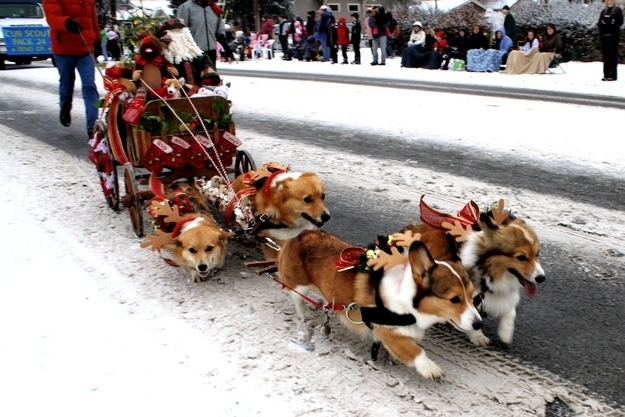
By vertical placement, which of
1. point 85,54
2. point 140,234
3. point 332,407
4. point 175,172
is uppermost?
point 85,54

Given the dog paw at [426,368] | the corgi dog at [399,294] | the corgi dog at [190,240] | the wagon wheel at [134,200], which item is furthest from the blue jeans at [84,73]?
the dog paw at [426,368]

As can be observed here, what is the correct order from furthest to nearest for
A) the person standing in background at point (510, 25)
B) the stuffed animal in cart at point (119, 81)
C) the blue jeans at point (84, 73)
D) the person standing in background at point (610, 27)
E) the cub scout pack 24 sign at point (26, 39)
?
the cub scout pack 24 sign at point (26, 39), the person standing in background at point (510, 25), the person standing in background at point (610, 27), the blue jeans at point (84, 73), the stuffed animal in cart at point (119, 81)

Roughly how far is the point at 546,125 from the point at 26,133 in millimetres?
9282

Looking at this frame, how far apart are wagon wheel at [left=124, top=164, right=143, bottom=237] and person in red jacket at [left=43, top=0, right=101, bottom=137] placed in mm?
2660

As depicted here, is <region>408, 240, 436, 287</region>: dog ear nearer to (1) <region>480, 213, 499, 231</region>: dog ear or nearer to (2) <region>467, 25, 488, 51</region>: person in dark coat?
(1) <region>480, 213, 499, 231</region>: dog ear

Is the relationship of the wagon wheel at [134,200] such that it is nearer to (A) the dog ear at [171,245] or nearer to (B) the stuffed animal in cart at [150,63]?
(B) the stuffed animal in cart at [150,63]

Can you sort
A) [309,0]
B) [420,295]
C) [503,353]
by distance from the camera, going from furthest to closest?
[309,0] → [503,353] → [420,295]

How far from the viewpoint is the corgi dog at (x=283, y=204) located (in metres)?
4.89

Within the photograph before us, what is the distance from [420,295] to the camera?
3273 millimetres

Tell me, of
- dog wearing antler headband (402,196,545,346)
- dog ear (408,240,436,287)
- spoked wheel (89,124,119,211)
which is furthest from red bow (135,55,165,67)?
dog ear (408,240,436,287)

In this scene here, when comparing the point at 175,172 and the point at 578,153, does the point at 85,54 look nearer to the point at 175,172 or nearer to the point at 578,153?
the point at 175,172

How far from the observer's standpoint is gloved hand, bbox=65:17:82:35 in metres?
7.86

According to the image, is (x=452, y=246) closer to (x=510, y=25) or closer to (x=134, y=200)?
(x=134, y=200)

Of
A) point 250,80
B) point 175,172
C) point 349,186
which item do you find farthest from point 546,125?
point 250,80
